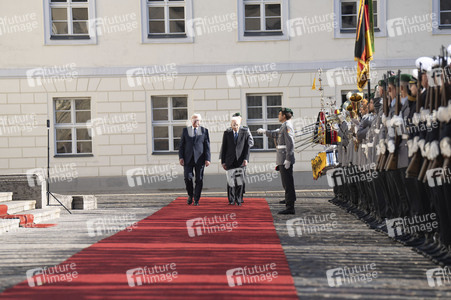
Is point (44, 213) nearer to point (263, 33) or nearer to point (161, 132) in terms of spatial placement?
point (161, 132)

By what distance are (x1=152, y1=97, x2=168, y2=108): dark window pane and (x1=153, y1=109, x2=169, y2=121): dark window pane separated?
0.16 m

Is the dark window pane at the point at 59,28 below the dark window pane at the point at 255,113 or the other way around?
the other way around

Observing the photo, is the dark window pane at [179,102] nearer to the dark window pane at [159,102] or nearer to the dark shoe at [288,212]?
the dark window pane at [159,102]

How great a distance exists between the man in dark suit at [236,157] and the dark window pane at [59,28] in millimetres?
9364

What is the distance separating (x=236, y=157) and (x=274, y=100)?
7830 mm

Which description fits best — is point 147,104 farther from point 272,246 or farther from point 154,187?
point 272,246

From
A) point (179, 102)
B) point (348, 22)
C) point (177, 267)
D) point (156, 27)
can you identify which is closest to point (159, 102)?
point (179, 102)

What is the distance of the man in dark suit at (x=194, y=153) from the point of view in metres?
15.7

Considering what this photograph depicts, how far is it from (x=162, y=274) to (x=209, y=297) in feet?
3.99

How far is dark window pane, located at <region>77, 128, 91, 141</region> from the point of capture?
75.5 feet

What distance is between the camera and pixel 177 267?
718 cm

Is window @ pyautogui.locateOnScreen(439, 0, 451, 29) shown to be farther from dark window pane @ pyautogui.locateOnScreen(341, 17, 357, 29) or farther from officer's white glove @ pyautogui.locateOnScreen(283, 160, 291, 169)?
officer's white glove @ pyautogui.locateOnScreen(283, 160, 291, 169)

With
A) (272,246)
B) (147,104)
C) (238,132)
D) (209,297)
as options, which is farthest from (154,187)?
(209,297)

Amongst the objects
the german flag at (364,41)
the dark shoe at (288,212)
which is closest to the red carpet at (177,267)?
the dark shoe at (288,212)
